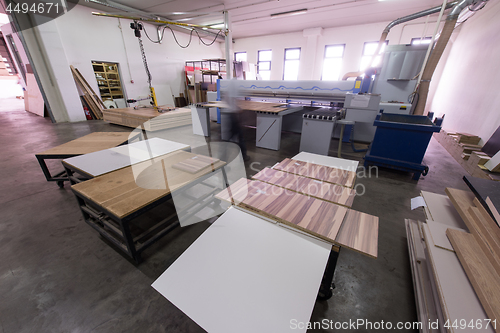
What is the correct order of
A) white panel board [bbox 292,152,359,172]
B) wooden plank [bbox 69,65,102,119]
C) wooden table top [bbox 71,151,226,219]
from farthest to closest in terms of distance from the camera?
wooden plank [bbox 69,65,102,119], white panel board [bbox 292,152,359,172], wooden table top [bbox 71,151,226,219]

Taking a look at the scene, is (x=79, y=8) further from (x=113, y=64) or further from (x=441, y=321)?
(x=441, y=321)

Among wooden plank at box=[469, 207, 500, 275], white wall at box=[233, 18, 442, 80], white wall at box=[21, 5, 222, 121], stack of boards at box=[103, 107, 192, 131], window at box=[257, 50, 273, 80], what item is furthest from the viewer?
window at box=[257, 50, 273, 80]

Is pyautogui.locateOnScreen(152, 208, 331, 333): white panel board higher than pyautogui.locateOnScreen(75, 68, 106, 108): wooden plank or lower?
lower

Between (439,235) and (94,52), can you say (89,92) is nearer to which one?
(94,52)

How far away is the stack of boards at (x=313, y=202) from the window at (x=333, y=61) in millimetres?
8294

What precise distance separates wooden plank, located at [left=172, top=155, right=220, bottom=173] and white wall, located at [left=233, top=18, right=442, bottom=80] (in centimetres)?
A: 873

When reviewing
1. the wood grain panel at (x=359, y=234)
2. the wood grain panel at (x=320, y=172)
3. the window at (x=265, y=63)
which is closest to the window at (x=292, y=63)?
the window at (x=265, y=63)

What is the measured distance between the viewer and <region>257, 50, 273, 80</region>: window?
9.98 metres

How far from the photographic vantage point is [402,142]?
9.18 ft

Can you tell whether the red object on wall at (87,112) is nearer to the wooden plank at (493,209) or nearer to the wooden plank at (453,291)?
the wooden plank at (453,291)

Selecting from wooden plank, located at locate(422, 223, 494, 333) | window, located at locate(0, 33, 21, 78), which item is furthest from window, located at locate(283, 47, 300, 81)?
window, located at locate(0, 33, 21, 78)

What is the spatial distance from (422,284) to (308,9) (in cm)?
774

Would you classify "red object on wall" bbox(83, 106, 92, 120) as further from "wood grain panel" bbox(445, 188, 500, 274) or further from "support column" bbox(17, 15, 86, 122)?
"wood grain panel" bbox(445, 188, 500, 274)

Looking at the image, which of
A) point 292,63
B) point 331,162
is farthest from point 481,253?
point 292,63
